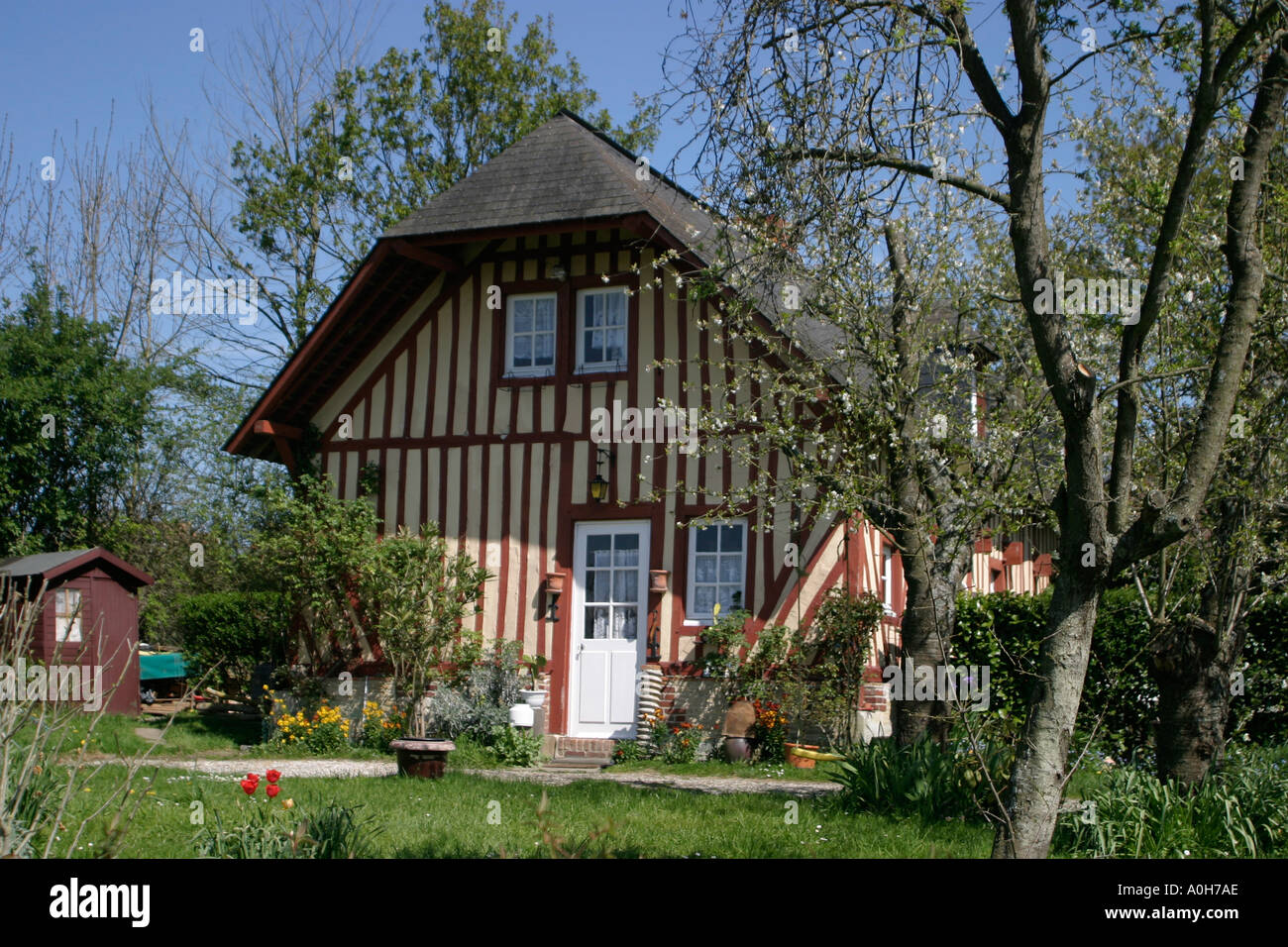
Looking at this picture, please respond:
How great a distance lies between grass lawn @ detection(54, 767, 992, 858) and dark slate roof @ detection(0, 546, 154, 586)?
20.0ft

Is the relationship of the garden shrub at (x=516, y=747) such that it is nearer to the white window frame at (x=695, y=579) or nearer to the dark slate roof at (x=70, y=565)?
the white window frame at (x=695, y=579)

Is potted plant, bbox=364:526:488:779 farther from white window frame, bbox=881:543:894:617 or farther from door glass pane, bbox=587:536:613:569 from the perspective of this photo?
white window frame, bbox=881:543:894:617

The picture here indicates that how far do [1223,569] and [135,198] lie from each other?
23.9m

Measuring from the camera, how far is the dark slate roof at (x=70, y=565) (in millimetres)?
14305

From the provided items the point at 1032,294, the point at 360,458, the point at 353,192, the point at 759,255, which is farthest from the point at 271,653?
the point at 353,192

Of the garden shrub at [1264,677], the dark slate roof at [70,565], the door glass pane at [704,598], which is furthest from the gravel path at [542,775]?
the dark slate roof at [70,565]

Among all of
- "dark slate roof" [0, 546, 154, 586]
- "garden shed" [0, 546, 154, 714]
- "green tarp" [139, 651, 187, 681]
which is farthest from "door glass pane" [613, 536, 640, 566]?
"green tarp" [139, 651, 187, 681]

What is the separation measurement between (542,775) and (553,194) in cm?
661

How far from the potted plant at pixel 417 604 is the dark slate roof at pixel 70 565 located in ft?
13.2

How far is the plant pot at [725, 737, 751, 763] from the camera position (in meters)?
11.6

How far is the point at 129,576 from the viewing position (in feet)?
50.5

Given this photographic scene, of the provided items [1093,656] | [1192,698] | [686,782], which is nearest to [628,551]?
[686,782]
